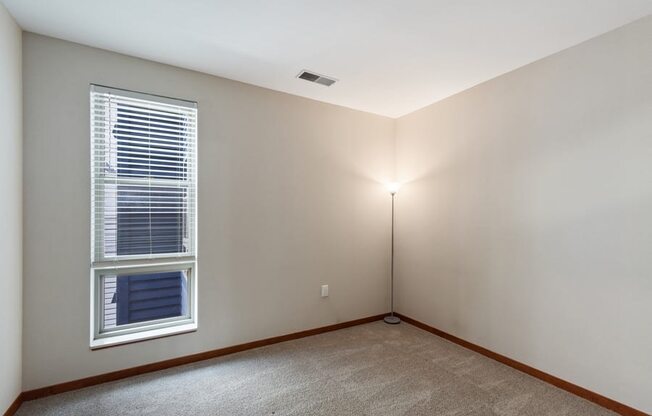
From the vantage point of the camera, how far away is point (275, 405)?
7.16 feet

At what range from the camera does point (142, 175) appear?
103 inches

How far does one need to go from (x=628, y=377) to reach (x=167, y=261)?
3.47 metres

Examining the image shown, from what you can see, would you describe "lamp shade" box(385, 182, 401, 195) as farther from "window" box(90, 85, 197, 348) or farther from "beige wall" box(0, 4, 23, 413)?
"beige wall" box(0, 4, 23, 413)

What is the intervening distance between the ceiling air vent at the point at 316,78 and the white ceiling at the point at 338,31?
8 cm

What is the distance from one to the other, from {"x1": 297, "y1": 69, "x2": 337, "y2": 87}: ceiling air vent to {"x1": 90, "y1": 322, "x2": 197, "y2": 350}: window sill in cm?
243

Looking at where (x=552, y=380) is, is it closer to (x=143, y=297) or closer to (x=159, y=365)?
(x=159, y=365)

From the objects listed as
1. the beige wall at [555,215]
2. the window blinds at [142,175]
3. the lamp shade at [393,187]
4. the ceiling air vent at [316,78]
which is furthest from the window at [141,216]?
the beige wall at [555,215]

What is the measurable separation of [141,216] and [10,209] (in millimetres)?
781

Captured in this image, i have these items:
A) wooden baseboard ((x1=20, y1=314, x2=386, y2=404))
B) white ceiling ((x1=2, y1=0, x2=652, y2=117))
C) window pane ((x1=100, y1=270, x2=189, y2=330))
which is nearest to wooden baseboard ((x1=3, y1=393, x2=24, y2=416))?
wooden baseboard ((x1=20, y1=314, x2=386, y2=404))

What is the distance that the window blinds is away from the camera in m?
2.46

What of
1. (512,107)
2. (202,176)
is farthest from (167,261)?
(512,107)

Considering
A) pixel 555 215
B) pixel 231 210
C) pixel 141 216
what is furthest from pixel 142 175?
pixel 555 215

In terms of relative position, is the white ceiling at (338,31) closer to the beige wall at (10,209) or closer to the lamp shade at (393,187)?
the beige wall at (10,209)

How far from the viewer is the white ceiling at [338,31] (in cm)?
194
